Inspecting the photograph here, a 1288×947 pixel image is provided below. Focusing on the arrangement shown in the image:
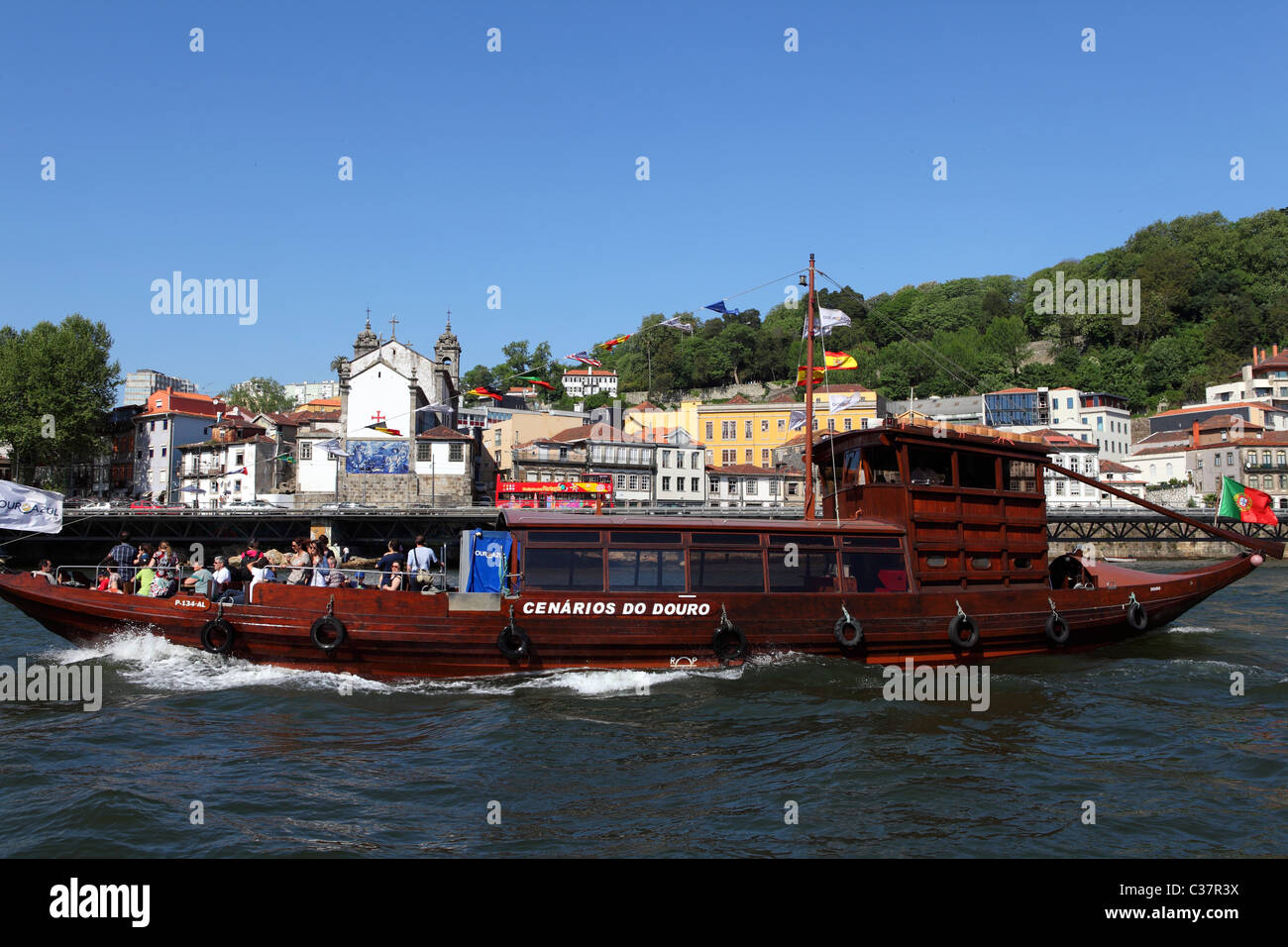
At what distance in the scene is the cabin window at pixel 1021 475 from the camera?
17.9 m

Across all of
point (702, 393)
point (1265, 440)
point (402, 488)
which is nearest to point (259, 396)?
point (702, 393)

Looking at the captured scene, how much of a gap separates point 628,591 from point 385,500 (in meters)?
50.7

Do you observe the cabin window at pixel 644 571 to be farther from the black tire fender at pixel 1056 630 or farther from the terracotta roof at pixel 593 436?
the terracotta roof at pixel 593 436

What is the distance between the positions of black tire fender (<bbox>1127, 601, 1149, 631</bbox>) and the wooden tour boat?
62 cm

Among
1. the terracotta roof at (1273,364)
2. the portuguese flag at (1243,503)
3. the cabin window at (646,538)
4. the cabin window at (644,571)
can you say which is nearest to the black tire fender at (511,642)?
the cabin window at (644,571)

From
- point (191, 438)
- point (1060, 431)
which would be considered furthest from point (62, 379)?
point (1060, 431)

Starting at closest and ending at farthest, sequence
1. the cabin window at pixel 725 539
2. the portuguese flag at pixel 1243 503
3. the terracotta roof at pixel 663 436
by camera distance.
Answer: the cabin window at pixel 725 539 → the portuguese flag at pixel 1243 503 → the terracotta roof at pixel 663 436

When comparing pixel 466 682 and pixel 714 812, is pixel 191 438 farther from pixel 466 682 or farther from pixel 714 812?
pixel 714 812

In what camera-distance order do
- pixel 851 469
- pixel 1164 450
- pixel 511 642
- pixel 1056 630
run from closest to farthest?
pixel 511 642 < pixel 1056 630 < pixel 851 469 < pixel 1164 450

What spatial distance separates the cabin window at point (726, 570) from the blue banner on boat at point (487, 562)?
10.2 feet

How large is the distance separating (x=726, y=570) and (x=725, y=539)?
516 mm

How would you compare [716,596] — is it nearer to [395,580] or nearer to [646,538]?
[646,538]

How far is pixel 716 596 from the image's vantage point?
15.6 meters
